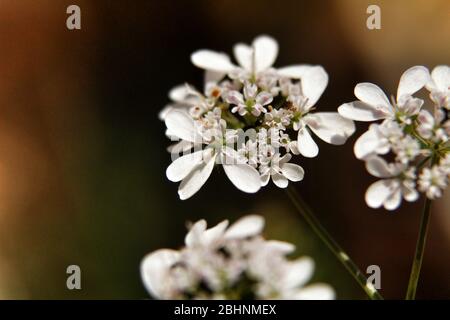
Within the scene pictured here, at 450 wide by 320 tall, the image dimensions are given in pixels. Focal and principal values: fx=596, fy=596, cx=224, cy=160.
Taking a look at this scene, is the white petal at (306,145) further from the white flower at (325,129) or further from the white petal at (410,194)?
the white petal at (410,194)

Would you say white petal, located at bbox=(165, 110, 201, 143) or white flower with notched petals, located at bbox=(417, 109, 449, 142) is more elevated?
white petal, located at bbox=(165, 110, 201, 143)

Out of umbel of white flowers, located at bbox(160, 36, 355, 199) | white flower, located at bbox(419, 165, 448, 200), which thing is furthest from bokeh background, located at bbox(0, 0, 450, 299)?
white flower, located at bbox(419, 165, 448, 200)

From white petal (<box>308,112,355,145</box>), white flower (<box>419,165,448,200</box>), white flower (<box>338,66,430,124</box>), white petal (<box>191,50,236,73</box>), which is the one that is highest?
white petal (<box>191,50,236,73</box>)

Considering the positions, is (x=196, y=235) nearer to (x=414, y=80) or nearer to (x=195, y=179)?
(x=195, y=179)

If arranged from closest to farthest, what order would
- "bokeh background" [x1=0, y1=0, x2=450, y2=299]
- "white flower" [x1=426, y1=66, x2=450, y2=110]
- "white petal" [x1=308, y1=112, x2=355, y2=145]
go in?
1. "white flower" [x1=426, y1=66, x2=450, y2=110]
2. "white petal" [x1=308, y1=112, x2=355, y2=145]
3. "bokeh background" [x1=0, y1=0, x2=450, y2=299]

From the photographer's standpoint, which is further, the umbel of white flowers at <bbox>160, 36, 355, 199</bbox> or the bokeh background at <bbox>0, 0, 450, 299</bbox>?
the bokeh background at <bbox>0, 0, 450, 299</bbox>

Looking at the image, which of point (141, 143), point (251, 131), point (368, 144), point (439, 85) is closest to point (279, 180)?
point (251, 131)

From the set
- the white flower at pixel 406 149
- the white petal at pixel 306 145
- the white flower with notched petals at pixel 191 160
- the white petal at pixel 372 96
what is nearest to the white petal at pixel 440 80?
the white petal at pixel 372 96

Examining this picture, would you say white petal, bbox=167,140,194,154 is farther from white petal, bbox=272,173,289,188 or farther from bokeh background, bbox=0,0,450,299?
Result: bokeh background, bbox=0,0,450,299

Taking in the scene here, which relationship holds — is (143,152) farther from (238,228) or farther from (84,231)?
(238,228)
